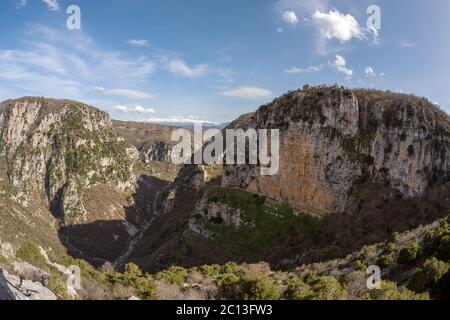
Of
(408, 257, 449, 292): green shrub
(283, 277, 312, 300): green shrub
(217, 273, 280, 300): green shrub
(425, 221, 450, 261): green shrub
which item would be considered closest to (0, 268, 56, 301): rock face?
(217, 273, 280, 300): green shrub

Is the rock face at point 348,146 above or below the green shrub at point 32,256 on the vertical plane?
above

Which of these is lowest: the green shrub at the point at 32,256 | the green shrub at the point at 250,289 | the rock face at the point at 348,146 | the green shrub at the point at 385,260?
the green shrub at the point at 385,260

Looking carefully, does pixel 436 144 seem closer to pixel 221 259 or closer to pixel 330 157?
pixel 330 157

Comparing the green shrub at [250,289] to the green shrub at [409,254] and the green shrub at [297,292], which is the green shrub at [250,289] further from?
the green shrub at [409,254]

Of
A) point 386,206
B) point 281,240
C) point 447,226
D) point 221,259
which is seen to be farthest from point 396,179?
point 447,226

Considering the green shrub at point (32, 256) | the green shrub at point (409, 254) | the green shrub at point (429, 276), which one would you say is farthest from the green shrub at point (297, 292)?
the green shrub at point (32, 256)

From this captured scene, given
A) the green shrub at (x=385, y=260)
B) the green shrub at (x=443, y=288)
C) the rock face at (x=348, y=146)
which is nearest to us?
the green shrub at (x=443, y=288)

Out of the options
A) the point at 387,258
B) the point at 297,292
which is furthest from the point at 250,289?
the point at 387,258
